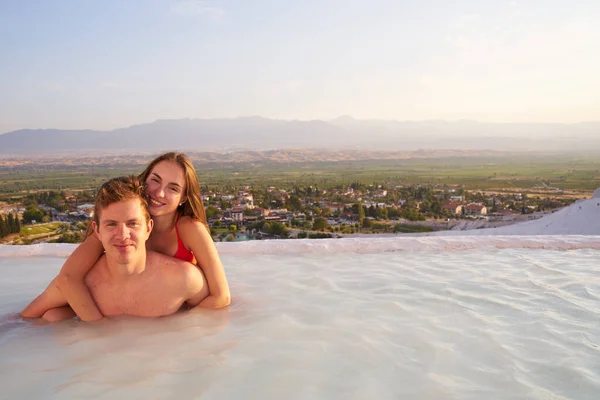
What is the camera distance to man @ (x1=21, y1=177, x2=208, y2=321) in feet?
6.89

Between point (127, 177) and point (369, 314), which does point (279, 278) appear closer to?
point (369, 314)

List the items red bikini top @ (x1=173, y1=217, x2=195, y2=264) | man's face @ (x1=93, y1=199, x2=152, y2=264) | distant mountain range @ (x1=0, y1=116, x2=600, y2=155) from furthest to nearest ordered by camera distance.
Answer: distant mountain range @ (x1=0, y1=116, x2=600, y2=155), red bikini top @ (x1=173, y1=217, x2=195, y2=264), man's face @ (x1=93, y1=199, x2=152, y2=264)

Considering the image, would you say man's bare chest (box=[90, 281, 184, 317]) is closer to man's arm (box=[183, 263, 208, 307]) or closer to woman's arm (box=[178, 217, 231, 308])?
man's arm (box=[183, 263, 208, 307])

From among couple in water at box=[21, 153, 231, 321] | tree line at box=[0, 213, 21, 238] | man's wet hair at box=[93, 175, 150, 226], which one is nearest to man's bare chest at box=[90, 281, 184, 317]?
couple in water at box=[21, 153, 231, 321]

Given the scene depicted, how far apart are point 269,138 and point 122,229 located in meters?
87.4

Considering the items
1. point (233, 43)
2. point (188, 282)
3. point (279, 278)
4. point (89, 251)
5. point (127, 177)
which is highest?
point (233, 43)

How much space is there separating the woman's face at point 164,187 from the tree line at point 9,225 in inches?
252

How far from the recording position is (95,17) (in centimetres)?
1431

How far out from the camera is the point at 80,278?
7.46 feet

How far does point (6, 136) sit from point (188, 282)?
75316 millimetres

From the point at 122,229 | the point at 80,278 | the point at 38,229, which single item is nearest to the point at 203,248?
the point at 122,229

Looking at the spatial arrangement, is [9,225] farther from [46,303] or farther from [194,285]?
[194,285]

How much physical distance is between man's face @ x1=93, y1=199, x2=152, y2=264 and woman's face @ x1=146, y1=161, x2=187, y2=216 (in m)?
0.16

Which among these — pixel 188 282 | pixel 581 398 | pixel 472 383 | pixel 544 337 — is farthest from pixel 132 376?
pixel 544 337
